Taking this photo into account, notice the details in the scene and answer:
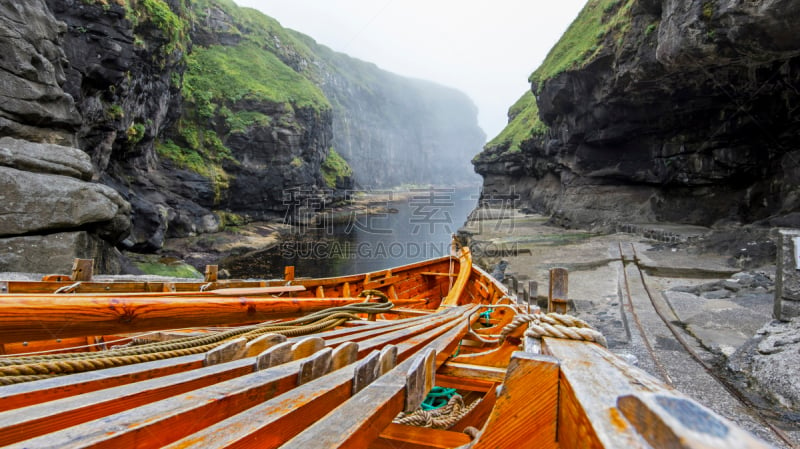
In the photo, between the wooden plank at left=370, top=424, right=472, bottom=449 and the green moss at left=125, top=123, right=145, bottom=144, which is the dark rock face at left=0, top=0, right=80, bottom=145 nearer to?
the green moss at left=125, top=123, right=145, bottom=144

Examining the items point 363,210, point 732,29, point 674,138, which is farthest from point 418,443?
point 363,210

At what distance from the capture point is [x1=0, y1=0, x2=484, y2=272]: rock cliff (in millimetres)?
9562

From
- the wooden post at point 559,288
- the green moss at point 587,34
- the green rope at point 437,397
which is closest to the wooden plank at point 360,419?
the green rope at point 437,397

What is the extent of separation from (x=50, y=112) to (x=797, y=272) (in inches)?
690

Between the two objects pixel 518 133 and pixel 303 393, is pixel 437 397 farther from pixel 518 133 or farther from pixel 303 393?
pixel 518 133

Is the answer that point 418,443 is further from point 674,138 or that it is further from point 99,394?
point 674,138

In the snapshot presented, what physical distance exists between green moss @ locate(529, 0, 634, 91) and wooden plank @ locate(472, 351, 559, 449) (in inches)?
861

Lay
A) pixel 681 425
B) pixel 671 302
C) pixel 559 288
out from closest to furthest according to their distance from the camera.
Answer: pixel 681 425 → pixel 559 288 → pixel 671 302

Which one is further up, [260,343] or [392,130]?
[392,130]

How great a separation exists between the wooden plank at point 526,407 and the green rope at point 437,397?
5.96 ft

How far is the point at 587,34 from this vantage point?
2562 centimetres

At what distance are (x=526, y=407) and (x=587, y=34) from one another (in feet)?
102

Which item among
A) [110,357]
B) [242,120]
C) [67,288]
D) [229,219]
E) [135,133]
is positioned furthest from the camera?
[242,120]

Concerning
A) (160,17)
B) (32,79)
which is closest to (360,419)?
(32,79)
